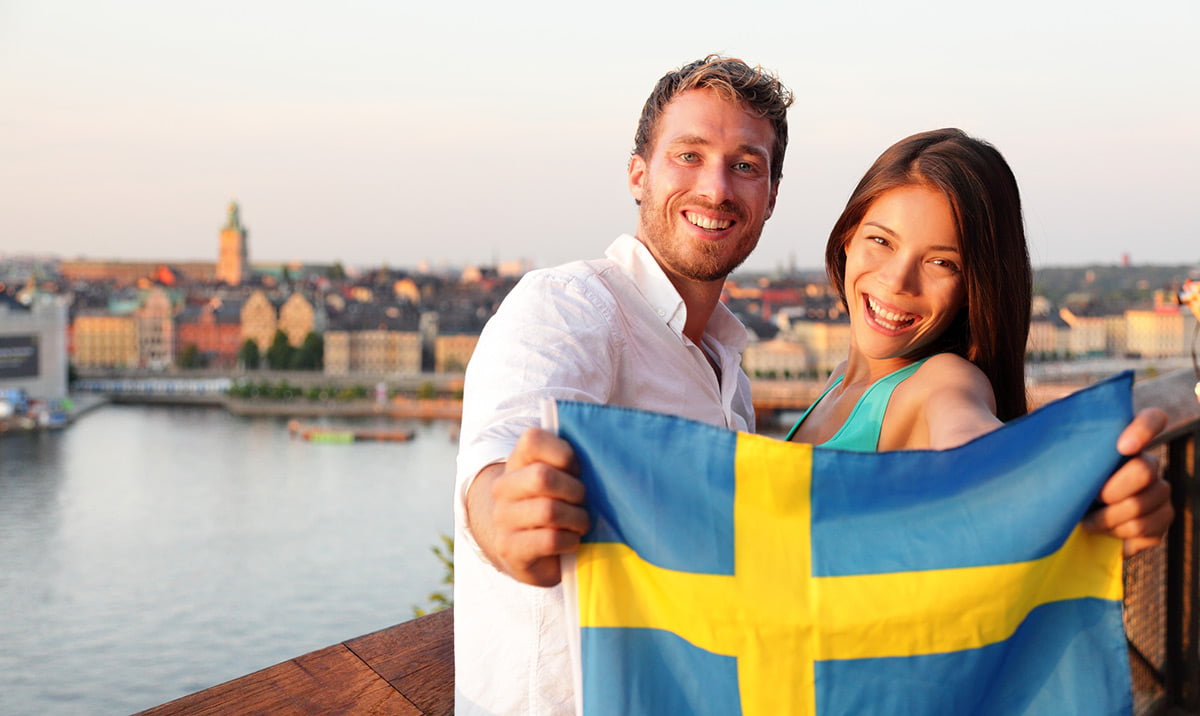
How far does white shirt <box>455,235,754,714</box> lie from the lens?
63 centimetres

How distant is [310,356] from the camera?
118ft

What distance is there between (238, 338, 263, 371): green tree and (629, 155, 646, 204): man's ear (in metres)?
37.2

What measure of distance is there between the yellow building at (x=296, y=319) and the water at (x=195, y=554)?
22.1 feet

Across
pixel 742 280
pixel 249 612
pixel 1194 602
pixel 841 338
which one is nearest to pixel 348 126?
pixel 742 280

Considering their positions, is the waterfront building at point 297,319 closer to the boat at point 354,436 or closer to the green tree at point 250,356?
the green tree at point 250,356

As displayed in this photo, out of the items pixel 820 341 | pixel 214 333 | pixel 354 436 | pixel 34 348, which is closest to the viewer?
pixel 354 436

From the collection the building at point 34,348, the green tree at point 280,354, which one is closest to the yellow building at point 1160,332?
the green tree at point 280,354

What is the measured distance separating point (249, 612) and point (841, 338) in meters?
22.2

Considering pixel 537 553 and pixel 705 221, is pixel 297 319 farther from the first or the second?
pixel 537 553

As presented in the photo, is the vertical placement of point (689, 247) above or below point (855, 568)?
above

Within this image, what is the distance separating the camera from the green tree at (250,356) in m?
36.4

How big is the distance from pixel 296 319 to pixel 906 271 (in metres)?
38.7

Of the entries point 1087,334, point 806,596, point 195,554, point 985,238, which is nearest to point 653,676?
point 806,596

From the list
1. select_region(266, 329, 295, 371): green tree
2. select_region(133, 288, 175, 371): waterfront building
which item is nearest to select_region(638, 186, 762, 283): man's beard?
select_region(266, 329, 295, 371): green tree
